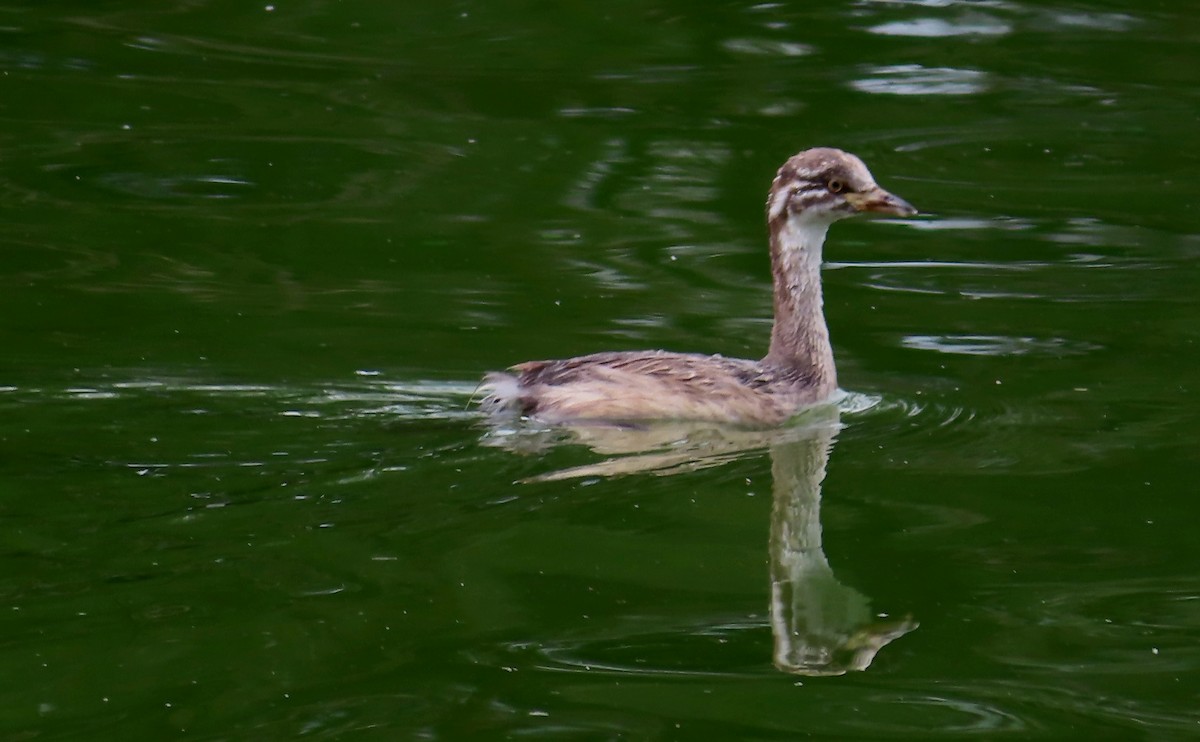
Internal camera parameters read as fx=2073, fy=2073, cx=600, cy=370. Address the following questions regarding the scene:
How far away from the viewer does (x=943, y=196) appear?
40.1 ft

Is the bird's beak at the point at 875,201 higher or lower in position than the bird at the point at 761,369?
higher

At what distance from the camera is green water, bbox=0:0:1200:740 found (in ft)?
20.0

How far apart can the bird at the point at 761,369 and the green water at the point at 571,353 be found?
0.62 feet

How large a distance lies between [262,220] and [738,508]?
481 centimetres

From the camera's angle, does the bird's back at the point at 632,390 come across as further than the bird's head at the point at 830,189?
No

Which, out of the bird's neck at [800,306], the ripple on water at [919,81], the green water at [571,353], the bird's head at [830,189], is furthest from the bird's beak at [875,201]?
the ripple on water at [919,81]

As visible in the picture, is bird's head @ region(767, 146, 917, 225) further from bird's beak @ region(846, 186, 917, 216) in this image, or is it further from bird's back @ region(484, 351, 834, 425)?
bird's back @ region(484, 351, 834, 425)

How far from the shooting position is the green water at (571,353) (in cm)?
609

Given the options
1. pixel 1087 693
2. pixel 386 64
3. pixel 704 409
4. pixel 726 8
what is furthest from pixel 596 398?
pixel 726 8

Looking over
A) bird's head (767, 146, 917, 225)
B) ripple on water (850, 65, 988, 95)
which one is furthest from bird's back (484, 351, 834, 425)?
ripple on water (850, 65, 988, 95)

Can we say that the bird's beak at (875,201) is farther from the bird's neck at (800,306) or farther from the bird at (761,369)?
the bird's neck at (800,306)

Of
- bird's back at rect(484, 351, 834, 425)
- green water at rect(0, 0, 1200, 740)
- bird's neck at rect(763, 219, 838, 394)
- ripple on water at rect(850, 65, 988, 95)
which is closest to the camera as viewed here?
green water at rect(0, 0, 1200, 740)

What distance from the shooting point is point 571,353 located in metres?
9.51

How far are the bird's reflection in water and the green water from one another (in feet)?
0.09
